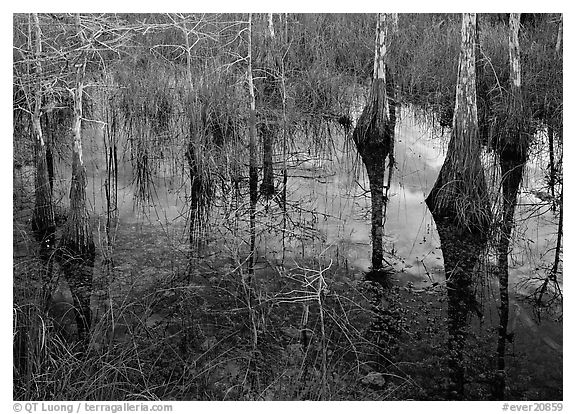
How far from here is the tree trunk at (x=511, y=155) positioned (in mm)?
4461

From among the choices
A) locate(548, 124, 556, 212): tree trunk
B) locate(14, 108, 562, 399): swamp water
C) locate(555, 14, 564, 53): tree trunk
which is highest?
locate(555, 14, 564, 53): tree trunk

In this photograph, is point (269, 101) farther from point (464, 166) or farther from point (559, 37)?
point (559, 37)

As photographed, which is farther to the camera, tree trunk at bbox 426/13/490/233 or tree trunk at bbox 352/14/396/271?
tree trunk at bbox 352/14/396/271

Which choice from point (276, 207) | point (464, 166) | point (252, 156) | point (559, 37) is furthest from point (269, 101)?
point (559, 37)

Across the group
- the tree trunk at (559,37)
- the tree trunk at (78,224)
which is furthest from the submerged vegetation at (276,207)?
the tree trunk at (559,37)

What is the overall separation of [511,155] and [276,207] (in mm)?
2271

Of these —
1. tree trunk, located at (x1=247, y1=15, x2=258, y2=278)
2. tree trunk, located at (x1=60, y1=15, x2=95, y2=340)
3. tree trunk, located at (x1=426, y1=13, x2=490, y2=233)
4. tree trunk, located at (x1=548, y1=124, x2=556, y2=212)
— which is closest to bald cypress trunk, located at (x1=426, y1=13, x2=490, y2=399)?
tree trunk, located at (x1=426, y1=13, x2=490, y2=233)

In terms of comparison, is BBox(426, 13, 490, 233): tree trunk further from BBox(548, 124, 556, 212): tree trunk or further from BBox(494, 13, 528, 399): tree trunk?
BBox(548, 124, 556, 212): tree trunk

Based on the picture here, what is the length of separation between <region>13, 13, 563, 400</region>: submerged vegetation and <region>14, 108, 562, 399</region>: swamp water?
19 millimetres

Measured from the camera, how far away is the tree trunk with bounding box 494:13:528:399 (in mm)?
4461
